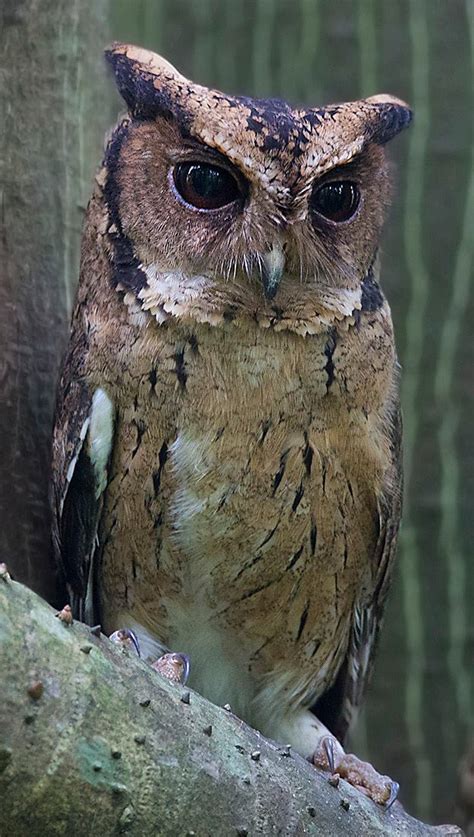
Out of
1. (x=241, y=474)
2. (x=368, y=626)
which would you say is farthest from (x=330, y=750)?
(x=241, y=474)

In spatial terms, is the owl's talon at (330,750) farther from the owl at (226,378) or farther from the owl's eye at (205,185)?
the owl's eye at (205,185)

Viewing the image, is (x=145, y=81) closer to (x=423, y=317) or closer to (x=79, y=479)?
(x=79, y=479)

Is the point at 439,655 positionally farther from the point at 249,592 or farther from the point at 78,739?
the point at 78,739

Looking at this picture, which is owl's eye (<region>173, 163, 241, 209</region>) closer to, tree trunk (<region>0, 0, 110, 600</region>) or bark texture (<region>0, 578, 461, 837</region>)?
tree trunk (<region>0, 0, 110, 600</region>)

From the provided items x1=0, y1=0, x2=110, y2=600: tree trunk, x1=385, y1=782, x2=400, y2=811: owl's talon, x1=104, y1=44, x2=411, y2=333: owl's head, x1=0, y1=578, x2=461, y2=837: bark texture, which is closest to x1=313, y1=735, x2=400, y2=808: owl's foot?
x1=385, y1=782, x2=400, y2=811: owl's talon

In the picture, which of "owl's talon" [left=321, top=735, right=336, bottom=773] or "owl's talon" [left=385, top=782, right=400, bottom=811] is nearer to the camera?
"owl's talon" [left=385, top=782, right=400, bottom=811]

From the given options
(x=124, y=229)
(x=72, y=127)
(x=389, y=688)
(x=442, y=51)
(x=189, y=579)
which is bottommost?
(x=389, y=688)

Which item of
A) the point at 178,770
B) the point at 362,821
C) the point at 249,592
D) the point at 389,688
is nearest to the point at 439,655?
the point at 389,688

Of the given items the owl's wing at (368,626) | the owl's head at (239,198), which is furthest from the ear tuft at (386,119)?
the owl's wing at (368,626)
